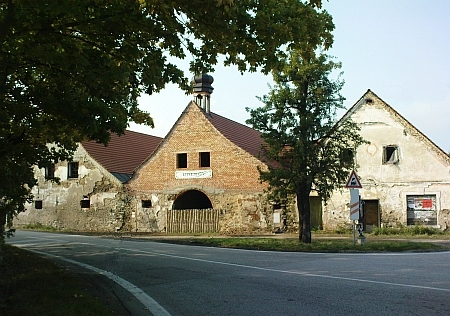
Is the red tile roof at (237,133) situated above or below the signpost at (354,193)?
above

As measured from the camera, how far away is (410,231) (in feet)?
85.1

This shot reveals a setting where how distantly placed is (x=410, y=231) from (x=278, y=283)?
18399mm

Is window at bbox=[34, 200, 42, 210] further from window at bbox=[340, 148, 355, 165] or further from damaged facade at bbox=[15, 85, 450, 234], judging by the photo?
window at bbox=[340, 148, 355, 165]

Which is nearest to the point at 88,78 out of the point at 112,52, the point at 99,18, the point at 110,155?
the point at 112,52

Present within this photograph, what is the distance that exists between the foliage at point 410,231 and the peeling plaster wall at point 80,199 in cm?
1625

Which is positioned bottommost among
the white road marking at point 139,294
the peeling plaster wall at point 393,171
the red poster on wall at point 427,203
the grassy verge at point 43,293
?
the white road marking at point 139,294

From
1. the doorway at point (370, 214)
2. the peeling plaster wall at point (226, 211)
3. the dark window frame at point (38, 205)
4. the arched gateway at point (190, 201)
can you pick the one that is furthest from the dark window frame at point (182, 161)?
the dark window frame at point (38, 205)

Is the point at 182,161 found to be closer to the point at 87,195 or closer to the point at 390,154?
the point at 87,195

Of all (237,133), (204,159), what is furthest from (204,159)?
(237,133)

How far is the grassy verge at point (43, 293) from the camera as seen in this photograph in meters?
6.88

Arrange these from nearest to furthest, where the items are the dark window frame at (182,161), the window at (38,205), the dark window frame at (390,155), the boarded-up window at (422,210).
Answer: the boarded-up window at (422,210), the dark window frame at (390,155), the dark window frame at (182,161), the window at (38,205)

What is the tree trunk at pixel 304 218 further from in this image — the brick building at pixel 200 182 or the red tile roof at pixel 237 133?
the red tile roof at pixel 237 133

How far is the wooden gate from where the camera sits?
1219 inches

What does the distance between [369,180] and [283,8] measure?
22543mm
